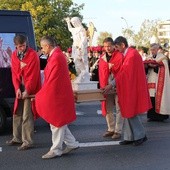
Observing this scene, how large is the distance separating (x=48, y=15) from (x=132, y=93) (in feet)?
149

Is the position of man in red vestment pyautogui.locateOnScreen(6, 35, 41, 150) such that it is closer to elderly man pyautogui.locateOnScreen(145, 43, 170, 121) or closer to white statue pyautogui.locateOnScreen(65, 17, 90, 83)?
white statue pyautogui.locateOnScreen(65, 17, 90, 83)

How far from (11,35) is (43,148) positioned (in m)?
2.45

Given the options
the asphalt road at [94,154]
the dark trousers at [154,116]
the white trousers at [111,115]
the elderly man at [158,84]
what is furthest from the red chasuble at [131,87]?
the dark trousers at [154,116]

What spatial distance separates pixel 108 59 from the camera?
8.27 metres

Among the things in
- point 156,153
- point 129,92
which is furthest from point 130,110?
point 156,153

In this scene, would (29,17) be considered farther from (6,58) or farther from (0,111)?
(0,111)

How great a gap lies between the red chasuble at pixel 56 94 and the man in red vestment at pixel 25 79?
1.81ft

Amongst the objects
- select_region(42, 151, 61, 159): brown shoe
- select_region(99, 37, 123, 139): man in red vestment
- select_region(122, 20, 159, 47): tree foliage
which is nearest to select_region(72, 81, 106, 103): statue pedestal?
select_region(99, 37, 123, 139): man in red vestment

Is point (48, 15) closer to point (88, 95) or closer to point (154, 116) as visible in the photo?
point (154, 116)

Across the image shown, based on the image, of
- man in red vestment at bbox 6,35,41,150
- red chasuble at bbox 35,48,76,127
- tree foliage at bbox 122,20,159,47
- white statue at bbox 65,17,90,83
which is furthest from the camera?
tree foliage at bbox 122,20,159,47

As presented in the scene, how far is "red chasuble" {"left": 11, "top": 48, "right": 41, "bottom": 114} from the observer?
7262 millimetres

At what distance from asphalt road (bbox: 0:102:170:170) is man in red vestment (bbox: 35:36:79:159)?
0.35 meters

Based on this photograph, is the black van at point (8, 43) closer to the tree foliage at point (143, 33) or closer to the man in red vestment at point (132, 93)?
the man in red vestment at point (132, 93)

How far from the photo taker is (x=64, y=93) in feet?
22.1
